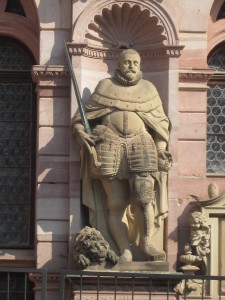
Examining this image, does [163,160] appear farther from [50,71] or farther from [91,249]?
[50,71]

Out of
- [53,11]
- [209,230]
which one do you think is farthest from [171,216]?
[53,11]

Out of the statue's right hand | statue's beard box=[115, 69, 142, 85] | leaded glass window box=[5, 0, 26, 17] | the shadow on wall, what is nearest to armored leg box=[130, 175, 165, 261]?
the statue's right hand

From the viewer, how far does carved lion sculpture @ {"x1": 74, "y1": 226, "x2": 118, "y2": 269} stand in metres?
18.0

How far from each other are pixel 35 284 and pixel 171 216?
2141 millimetres

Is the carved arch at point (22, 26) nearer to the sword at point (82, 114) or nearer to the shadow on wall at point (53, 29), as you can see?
the shadow on wall at point (53, 29)

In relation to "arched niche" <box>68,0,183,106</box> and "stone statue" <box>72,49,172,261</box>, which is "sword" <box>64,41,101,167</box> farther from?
"arched niche" <box>68,0,183,106</box>

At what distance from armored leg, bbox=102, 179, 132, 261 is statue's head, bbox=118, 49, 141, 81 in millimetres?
1479

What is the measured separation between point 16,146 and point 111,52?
2.00 m

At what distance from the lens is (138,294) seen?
17.9m

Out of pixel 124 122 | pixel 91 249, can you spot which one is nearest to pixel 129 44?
pixel 124 122

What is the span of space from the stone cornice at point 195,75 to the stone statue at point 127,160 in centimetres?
58

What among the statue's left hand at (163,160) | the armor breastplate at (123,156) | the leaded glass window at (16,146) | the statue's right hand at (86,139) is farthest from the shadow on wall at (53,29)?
the statue's left hand at (163,160)

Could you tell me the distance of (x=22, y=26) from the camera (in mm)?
19672

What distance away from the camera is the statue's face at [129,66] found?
18.5 meters
